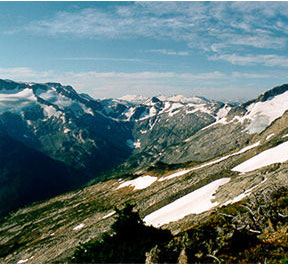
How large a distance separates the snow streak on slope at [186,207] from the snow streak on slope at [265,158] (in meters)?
7.56

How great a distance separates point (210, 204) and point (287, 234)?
27949 millimetres

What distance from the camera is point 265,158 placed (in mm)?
53906

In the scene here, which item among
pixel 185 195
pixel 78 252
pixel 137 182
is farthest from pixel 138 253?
pixel 137 182

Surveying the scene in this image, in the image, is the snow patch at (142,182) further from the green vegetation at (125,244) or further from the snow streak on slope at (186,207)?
the green vegetation at (125,244)

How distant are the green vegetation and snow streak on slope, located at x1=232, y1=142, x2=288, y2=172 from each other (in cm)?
3819

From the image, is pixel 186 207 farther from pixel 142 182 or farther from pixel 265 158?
pixel 142 182

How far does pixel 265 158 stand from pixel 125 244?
154ft

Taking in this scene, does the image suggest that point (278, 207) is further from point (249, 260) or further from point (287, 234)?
point (249, 260)

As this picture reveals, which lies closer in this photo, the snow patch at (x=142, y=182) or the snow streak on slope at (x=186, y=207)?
the snow streak on slope at (x=186, y=207)

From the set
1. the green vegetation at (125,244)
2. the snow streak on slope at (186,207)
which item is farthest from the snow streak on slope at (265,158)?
the green vegetation at (125,244)

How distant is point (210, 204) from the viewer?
1560 inches

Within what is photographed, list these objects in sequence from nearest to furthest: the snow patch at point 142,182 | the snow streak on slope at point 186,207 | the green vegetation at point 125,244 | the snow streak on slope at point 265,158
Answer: the green vegetation at point 125,244 → the snow streak on slope at point 186,207 → the snow streak on slope at point 265,158 → the snow patch at point 142,182

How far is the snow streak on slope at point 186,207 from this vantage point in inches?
1629

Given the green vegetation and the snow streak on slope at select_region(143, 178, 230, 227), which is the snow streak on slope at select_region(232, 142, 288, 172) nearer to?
the snow streak on slope at select_region(143, 178, 230, 227)
